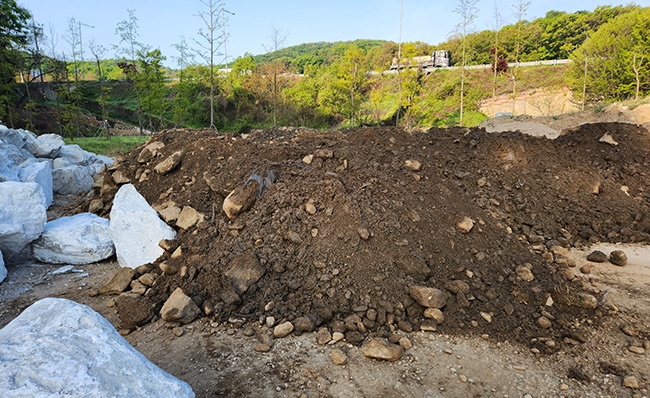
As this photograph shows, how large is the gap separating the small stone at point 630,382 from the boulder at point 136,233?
4433 mm

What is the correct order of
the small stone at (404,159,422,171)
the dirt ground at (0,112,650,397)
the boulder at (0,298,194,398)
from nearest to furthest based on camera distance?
the boulder at (0,298,194,398) < the dirt ground at (0,112,650,397) < the small stone at (404,159,422,171)

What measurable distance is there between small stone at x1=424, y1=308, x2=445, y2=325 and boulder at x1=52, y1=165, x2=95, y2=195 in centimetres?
892

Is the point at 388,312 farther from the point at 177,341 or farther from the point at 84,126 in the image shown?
the point at 84,126

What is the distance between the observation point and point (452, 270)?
12.2 feet

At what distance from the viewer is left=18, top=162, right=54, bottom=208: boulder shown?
639cm

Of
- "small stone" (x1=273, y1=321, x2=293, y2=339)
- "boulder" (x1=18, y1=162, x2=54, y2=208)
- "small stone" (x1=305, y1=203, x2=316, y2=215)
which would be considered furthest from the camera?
"boulder" (x1=18, y1=162, x2=54, y2=208)

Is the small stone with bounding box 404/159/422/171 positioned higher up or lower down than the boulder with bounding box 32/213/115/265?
higher up

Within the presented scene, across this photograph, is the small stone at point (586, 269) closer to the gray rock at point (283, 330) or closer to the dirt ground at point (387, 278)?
the dirt ground at point (387, 278)

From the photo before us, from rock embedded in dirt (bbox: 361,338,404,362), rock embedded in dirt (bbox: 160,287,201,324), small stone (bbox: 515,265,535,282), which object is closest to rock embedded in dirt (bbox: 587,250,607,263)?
small stone (bbox: 515,265,535,282)

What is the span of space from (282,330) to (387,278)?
112 centimetres

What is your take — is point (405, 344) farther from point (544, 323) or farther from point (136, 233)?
point (136, 233)

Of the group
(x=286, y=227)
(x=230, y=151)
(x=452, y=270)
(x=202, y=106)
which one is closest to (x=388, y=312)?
(x=452, y=270)

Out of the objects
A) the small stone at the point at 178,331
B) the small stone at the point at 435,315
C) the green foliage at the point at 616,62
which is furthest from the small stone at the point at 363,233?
the green foliage at the point at 616,62

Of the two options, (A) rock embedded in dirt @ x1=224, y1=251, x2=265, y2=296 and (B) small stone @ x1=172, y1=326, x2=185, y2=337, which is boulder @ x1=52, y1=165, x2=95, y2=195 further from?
(B) small stone @ x1=172, y1=326, x2=185, y2=337
